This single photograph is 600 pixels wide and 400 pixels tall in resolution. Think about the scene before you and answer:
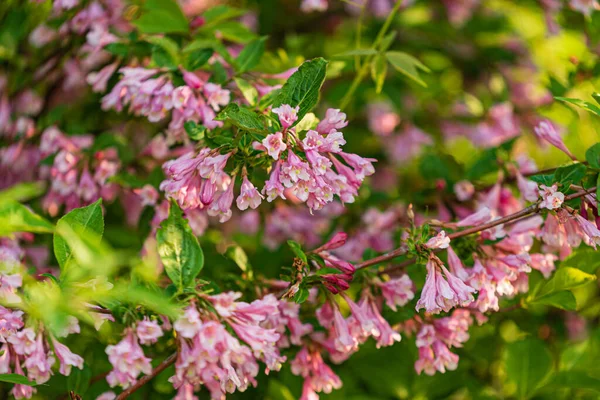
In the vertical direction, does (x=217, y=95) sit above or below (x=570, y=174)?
above

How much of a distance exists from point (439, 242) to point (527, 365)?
0.65 meters

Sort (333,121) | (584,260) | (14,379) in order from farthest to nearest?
1. (584,260)
2. (333,121)
3. (14,379)

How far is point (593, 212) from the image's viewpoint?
128 cm

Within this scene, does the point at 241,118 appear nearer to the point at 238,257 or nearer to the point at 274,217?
the point at 238,257

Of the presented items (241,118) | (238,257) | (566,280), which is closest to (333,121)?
(241,118)

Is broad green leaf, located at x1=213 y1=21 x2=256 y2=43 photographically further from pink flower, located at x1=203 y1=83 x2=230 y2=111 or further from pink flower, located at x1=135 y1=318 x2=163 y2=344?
pink flower, located at x1=135 y1=318 x2=163 y2=344

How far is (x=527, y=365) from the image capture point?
5.41 feet

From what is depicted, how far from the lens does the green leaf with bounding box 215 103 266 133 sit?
1118 millimetres

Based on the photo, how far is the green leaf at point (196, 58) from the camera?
148 cm

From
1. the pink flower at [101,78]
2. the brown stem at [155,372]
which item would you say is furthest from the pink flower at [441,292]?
the pink flower at [101,78]

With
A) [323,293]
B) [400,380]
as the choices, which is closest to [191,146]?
[323,293]

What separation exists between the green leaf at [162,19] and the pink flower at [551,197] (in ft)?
3.05

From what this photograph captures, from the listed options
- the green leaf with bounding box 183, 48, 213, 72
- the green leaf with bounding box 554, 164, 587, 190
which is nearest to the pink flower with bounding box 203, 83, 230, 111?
the green leaf with bounding box 183, 48, 213, 72

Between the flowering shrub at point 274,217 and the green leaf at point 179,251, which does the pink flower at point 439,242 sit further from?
the green leaf at point 179,251
